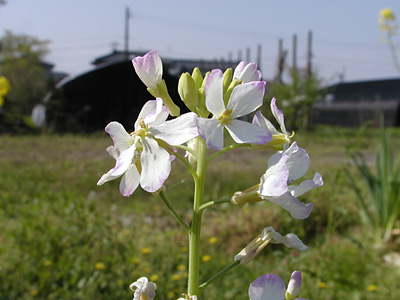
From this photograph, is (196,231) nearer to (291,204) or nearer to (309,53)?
(291,204)

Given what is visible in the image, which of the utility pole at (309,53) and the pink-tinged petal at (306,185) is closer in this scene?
the pink-tinged petal at (306,185)

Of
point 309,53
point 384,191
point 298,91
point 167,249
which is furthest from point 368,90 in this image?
point 167,249

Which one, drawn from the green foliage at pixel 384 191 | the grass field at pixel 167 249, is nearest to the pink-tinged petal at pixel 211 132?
the grass field at pixel 167 249

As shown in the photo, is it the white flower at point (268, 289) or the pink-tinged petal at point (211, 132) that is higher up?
the pink-tinged petal at point (211, 132)

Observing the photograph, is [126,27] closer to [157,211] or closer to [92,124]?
[92,124]

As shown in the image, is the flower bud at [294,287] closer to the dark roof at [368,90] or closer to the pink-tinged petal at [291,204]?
the pink-tinged petal at [291,204]

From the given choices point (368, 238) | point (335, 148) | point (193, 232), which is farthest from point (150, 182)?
point (335, 148)
